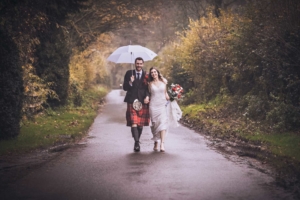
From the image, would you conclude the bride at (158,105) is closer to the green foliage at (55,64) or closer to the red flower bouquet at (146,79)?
the red flower bouquet at (146,79)

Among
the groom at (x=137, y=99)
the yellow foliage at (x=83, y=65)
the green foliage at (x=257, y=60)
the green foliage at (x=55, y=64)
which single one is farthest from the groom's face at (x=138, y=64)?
the yellow foliage at (x=83, y=65)

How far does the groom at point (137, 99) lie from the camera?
10.5 meters

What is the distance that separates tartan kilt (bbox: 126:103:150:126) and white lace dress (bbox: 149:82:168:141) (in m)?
0.13

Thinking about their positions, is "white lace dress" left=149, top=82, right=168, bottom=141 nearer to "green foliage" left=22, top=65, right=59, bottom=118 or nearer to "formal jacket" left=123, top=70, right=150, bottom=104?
"formal jacket" left=123, top=70, right=150, bottom=104

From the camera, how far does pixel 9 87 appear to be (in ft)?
36.8

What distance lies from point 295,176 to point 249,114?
7.13 metres

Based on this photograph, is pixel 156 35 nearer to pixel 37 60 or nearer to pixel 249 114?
pixel 37 60

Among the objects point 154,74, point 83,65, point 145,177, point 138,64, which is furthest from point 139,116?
point 83,65

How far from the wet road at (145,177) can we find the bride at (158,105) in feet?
1.95

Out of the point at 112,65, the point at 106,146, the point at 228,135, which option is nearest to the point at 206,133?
the point at 228,135

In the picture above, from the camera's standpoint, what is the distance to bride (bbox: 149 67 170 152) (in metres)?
10.6

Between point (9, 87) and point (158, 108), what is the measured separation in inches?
166

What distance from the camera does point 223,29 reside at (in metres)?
20.6

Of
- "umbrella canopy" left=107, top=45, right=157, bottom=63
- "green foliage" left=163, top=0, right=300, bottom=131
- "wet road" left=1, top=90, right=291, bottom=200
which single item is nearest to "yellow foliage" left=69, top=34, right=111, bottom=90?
"green foliage" left=163, top=0, right=300, bottom=131
